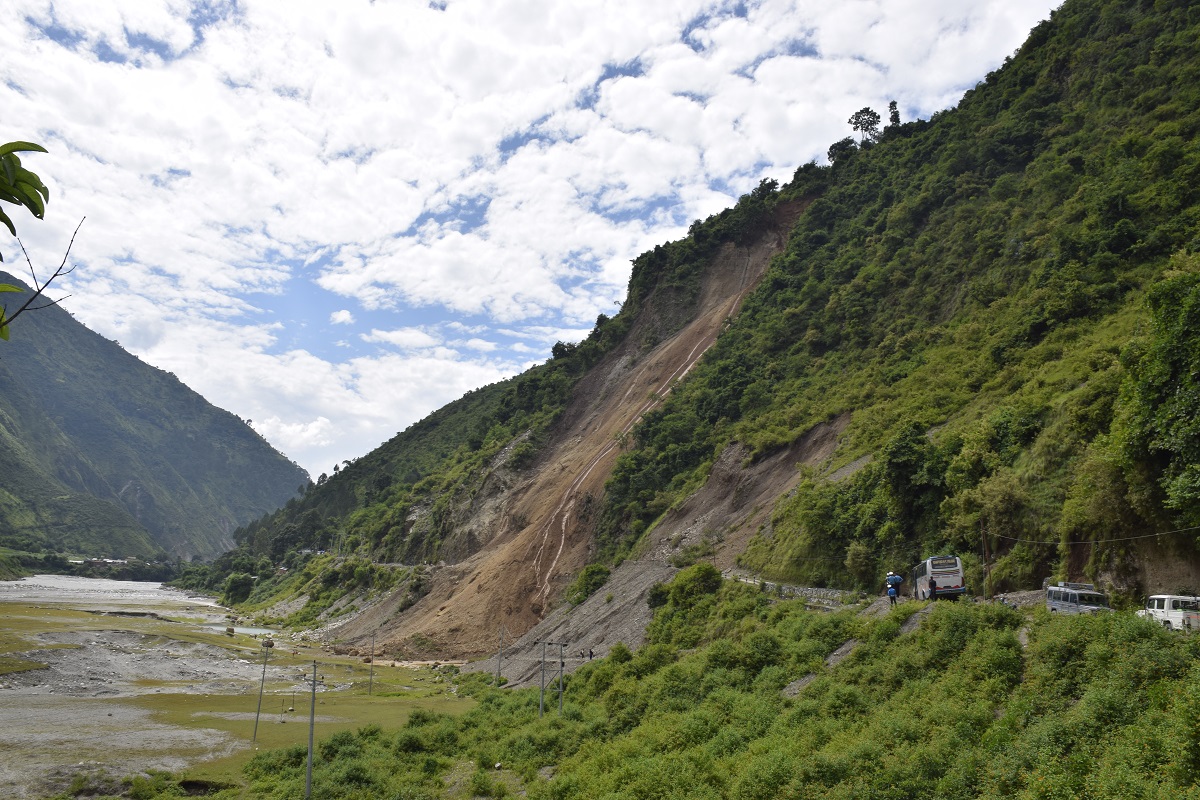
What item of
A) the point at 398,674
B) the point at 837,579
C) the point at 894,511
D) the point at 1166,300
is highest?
the point at 1166,300

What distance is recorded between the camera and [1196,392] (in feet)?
59.6

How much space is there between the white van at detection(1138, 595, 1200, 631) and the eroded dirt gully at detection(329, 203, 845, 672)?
2560cm

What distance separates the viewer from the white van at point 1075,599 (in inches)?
720

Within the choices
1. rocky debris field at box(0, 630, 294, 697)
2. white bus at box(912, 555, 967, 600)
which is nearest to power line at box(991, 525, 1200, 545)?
white bus at box(912, 555, 967, 600)

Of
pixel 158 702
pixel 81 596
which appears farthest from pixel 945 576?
pixel 81 596

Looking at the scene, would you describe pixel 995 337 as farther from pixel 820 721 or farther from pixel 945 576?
pixel 820 721

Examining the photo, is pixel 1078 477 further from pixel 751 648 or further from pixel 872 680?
pixel 751 648

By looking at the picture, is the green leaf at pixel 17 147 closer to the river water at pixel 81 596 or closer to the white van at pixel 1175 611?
the white van at pixel 1175 611

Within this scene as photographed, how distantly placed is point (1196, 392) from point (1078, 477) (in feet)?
14.8

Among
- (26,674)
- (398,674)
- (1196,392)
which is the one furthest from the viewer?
(398,674)

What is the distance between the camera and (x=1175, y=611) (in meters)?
16.5

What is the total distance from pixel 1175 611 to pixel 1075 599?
2.28 meters

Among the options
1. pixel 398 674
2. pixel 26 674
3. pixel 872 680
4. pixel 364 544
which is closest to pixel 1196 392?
pixel 872 680

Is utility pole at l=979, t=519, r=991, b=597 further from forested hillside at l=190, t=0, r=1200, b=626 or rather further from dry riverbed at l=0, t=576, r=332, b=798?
dry riverbed at l=0, t=576, r=332, b=798
